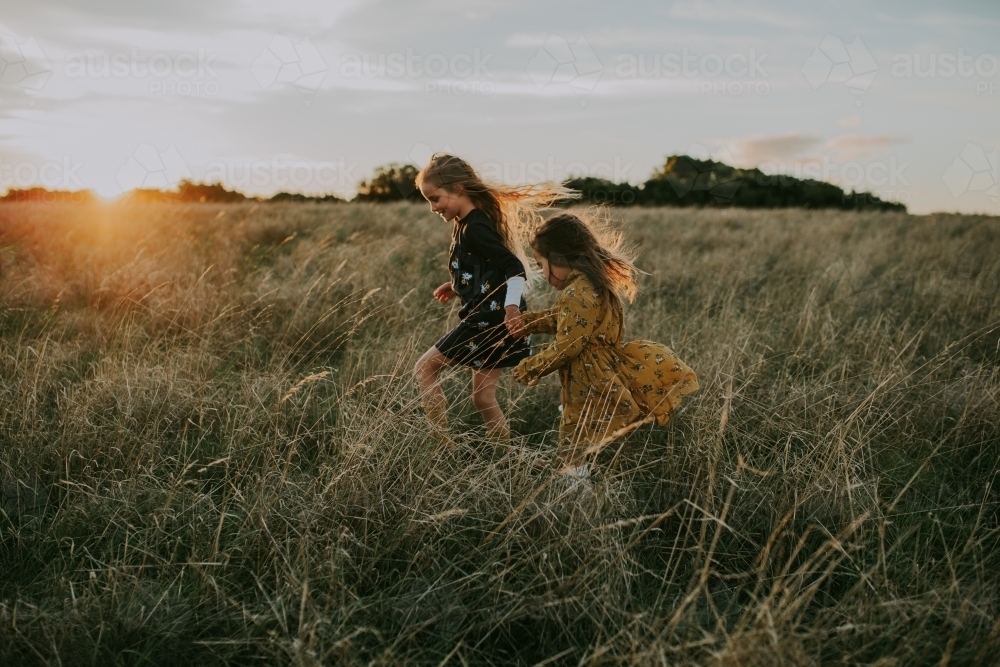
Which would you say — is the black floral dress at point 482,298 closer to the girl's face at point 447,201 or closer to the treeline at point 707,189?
the girl's face at point 447,201

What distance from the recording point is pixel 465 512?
1828 mm

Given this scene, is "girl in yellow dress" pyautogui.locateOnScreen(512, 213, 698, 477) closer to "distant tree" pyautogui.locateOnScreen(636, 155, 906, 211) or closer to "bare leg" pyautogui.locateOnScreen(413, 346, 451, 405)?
"bare leg" pyautogui.locateOnScreen(413, 346, 451, 405)

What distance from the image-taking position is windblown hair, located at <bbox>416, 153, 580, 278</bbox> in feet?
9.51

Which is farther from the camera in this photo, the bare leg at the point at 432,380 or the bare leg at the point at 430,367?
the bare leg at the point at 430,367

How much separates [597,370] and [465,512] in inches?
36.5

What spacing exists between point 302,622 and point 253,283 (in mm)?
4115

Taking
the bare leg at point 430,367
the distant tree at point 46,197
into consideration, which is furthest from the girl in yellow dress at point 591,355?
the distant tree at point 46,197

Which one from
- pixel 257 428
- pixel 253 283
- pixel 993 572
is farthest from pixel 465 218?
pixel 253 283

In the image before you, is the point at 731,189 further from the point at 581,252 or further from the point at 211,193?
the point at 581,252

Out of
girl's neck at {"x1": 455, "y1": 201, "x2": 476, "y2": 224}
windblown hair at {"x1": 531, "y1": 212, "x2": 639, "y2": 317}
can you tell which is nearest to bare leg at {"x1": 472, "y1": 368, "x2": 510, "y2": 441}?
windblown hair at {"x1": 531, "y1": 212, "x2": 639, "y2": 317}

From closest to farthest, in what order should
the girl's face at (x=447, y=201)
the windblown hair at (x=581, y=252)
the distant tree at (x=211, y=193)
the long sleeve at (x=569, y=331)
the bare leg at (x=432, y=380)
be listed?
the long sleeve at (x=569, y=331) < the windblown hair at (x=581, y=252) < the bare leg at (x=432, y=380) < the girl's face at (x=447, y=201) < the distant tree at (x=211, y=193)

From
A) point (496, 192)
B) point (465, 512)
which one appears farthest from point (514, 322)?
point (465, 512)

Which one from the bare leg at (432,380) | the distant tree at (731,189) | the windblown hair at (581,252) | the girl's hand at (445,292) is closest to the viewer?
the windblown hair at (581,252)

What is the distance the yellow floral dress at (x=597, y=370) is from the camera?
246 centimetres
